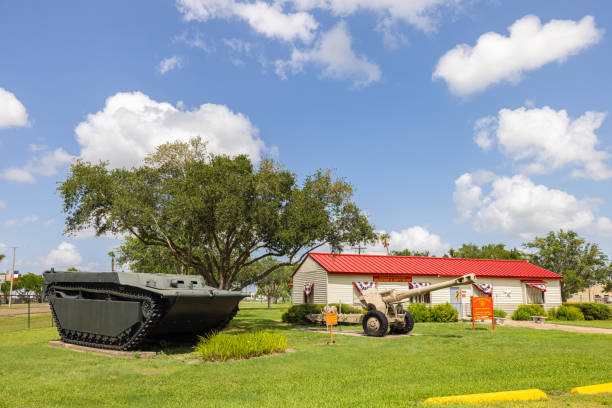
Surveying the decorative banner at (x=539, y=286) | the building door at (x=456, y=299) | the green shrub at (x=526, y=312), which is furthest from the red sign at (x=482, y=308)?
Answer: the decorative banner at (x=539, y=286)

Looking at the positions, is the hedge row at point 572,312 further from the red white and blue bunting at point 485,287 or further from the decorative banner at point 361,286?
the decorative banner at point 361,286

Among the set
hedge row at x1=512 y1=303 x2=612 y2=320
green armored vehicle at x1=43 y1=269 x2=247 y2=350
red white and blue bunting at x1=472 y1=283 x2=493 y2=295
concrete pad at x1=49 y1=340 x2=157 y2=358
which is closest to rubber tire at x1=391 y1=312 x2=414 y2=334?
green armored vehicle at x1=43 y1=269 x2=247 y2=350

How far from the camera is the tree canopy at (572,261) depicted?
47.1m

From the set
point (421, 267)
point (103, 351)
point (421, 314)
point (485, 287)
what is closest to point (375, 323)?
point (103, 351)

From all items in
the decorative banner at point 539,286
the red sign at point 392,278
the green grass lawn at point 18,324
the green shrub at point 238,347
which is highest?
the red sign at point 392,278

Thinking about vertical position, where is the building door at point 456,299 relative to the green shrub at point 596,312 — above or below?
above

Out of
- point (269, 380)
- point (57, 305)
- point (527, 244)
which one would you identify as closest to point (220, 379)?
A: point (269, 380)

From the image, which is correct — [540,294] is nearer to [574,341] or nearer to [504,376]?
[574,341]

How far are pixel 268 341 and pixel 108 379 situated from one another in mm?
4531

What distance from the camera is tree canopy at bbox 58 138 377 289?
18969 mm

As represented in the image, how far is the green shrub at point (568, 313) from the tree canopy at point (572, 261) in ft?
56.8

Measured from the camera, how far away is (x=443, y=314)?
2739 centimetres

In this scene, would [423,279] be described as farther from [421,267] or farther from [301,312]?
[301,312]

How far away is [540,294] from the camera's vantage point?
36.0m
